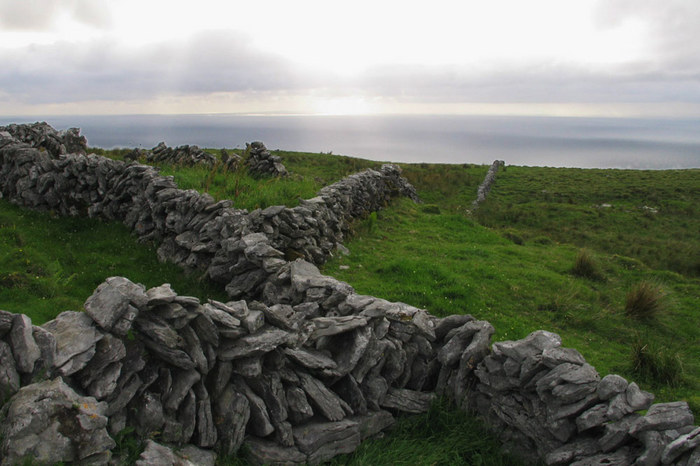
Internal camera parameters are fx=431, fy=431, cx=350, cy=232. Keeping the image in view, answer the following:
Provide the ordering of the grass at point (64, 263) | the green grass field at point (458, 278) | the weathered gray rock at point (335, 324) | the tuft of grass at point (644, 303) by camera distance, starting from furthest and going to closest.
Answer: the tuft of grass at point (644, 303) → the grass at point (64, 263) → the green grass field at point (458, 278) → the weathered gray rock at point (335, 324)

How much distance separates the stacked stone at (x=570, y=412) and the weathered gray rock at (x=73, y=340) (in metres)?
5.65

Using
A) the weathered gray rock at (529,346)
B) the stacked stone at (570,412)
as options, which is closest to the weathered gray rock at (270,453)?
the stacked stone at (570,412)

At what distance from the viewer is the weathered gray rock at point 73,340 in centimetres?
489

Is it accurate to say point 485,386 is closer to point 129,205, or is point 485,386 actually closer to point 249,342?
point 249,342

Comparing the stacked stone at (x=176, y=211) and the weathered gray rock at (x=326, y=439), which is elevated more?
the stacked stone at (x=176, y=211)

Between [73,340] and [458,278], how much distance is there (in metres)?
10.1

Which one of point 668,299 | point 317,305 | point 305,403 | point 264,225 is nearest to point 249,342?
point 305,403

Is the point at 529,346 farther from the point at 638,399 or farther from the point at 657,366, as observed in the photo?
the point at 657,366

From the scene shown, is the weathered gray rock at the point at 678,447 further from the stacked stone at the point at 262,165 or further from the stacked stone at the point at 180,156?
the stacked stone at the point at 180,156

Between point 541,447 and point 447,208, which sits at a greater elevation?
point 447,208

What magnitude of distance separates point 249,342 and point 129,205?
10.2 meters

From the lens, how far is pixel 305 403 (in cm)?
626

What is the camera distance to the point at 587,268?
51.2 ft

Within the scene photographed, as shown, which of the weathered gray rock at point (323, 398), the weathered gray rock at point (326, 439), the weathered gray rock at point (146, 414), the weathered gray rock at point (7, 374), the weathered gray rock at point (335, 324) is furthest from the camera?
the weathered gray rock at point (335, 324)
